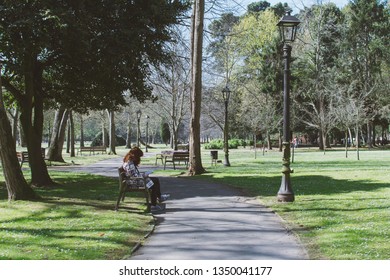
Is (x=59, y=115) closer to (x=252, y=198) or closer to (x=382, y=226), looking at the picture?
(x=252, y=198)

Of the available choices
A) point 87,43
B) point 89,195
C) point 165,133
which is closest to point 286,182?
point 89,195

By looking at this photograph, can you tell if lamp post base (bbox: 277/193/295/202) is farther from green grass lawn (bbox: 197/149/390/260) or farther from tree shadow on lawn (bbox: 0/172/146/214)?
tree shadow on lawn (bbox: 0/172/146/214)

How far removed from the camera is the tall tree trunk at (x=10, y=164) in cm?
1080

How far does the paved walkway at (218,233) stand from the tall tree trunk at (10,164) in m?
3.50

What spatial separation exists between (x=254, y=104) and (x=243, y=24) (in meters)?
8.93

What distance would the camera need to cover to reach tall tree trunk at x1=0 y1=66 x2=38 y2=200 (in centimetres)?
1080

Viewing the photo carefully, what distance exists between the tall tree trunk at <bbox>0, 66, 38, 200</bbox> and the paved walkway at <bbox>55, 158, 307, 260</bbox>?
3.50m

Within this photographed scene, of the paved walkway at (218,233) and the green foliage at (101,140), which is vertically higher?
the green foliage at (101,140)

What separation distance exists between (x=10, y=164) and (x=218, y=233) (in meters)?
5.76

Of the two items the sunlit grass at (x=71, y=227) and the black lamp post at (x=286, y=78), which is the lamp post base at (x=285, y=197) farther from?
the sunlit grass at (x=71, y=227)

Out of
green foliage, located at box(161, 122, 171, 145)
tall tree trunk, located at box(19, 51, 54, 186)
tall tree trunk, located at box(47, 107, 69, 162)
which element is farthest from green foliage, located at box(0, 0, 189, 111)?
green foliage, located at box(161, 122, 171, 145)

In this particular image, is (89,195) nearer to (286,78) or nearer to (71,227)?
(71,227)

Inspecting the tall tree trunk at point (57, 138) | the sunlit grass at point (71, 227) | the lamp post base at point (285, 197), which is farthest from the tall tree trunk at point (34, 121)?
the tall tree trunk at point (57, 138)

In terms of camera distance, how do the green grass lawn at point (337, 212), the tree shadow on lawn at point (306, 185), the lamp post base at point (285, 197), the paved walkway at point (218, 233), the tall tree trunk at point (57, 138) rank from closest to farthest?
the paved walkway at point (218, 233), the green grass lawn at point (337, 212), the lamp post base at point (285, 197), the tree shadow on lawn at point (306, 185), the tall tree trunk at point (57, 138)
